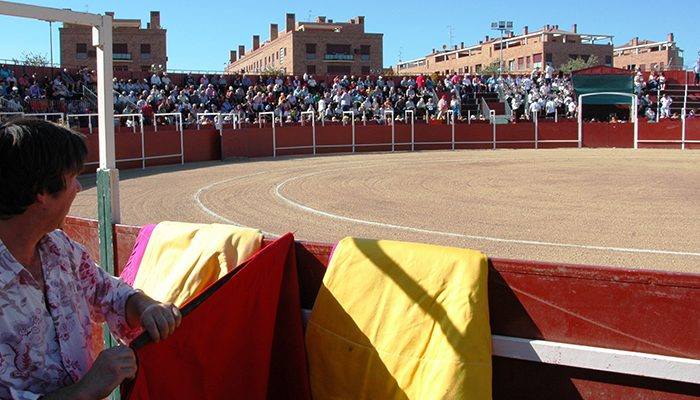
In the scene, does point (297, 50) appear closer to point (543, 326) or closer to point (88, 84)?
point (88, 84)

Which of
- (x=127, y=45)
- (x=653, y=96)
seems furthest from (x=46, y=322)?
(x=127, y=45)

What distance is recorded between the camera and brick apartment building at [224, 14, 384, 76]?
74500mm

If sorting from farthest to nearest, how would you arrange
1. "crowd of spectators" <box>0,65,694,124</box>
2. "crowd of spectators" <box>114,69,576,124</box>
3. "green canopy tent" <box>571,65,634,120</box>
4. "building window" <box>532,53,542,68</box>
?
"building window" <box>532,53,542,68</box>, "green canopy tent" <box>571,65,634,120</box>, "crowd of spectators" <box>114,69,576,124</box>, "crowd of spectators" <box>0,65,694,124</box>

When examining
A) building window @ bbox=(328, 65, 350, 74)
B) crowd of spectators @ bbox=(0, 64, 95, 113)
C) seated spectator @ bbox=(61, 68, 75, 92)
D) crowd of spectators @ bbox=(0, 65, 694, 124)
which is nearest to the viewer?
crowd of spectators @ bbox=(0, 64, 95, 113)

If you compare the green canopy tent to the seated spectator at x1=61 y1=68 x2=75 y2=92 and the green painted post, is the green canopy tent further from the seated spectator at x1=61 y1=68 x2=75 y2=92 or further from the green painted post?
the green painted post

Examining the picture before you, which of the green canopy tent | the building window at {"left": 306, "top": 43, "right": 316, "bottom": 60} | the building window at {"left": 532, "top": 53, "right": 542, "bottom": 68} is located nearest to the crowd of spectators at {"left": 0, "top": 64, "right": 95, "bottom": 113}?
the green canopy tent

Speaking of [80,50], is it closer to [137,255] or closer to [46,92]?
[46,92]

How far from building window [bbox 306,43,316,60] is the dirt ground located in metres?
59.6

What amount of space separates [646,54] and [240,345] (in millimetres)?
106339

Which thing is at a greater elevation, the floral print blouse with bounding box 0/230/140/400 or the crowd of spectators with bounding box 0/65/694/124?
the crowd of spectators with bounding box 0/65/694/124

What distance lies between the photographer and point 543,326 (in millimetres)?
2279

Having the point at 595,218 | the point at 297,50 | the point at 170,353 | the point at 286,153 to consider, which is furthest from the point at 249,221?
the point at 297,50

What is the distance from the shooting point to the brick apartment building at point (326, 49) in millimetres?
74500

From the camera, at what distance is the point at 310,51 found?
7519 cm
